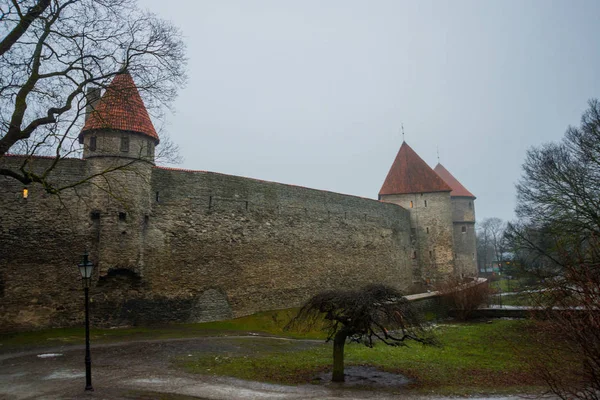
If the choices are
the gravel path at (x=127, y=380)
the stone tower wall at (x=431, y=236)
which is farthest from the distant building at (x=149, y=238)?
the stone tower wall at (x=431, y=236)

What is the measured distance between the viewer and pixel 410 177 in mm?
35312

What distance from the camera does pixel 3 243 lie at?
15.0 meters

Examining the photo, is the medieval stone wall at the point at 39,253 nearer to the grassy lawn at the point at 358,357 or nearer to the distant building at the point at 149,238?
the distant building at the point at 149,238

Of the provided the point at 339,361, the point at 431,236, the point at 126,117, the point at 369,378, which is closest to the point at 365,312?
the point at 339,361

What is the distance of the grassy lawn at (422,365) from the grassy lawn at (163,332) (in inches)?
126

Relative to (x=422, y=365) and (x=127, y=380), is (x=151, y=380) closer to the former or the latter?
(x=127, y=380)

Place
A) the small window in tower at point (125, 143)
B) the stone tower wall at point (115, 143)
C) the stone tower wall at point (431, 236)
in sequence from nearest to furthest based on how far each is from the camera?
the stone tower wall at point (115, 143), the small window in tower at point (125, 143), the stone tower wall at point (431, 236)

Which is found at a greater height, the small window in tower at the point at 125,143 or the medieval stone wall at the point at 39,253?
the small window in tower at the point at 125,143

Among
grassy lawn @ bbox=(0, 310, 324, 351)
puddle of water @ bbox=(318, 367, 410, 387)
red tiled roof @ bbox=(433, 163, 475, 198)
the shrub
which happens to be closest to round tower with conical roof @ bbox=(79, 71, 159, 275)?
grassy lawn @ bbox=(0, 310, 324, 351)

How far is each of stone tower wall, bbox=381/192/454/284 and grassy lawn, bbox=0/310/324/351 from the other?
15.9m

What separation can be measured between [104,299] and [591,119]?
18409 millimetres

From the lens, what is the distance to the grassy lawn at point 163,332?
13869 mm

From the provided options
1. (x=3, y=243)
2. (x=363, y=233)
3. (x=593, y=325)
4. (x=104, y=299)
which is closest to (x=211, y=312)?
(x=104, y=299)

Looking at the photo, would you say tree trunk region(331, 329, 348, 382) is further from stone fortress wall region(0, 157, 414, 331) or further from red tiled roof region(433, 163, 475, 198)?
red tiled roof region(433, 163, 475, 198)
